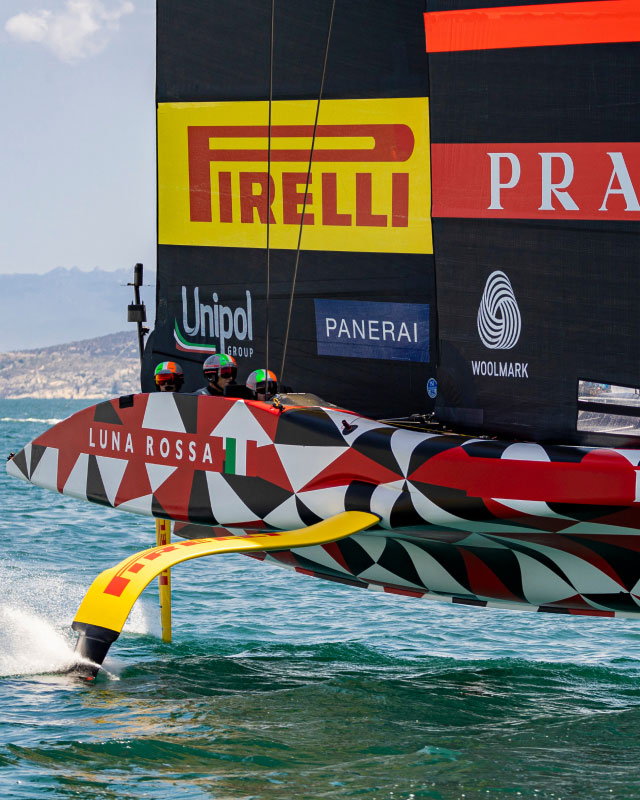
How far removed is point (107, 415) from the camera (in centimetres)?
627

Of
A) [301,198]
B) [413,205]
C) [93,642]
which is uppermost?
[301,198]

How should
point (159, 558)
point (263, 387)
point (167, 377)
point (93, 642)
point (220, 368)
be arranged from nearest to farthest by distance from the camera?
point (93, 642), point (159, 558), point (263, 387), point (220, 368), point (167, 377)

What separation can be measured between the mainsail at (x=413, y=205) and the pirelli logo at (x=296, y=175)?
0.01m

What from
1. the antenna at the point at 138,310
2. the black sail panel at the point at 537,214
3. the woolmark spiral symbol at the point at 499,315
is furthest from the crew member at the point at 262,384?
the antenna at the point at 138,310

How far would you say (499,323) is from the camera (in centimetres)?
538

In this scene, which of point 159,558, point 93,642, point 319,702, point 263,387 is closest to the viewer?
point 93,642

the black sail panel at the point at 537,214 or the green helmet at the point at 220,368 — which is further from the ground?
the black sail panel at the point at 537,214

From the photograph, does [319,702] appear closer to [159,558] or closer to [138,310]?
[159,558]

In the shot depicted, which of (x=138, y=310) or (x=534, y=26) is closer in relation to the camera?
(x=534, y=26)

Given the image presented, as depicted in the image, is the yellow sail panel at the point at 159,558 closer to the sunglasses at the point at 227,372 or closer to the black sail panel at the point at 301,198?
the sunglasses at the point at 227,372

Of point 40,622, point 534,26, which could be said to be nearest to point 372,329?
point 534,26

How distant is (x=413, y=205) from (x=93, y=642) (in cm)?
325

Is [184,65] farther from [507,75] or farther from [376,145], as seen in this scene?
[507,75]

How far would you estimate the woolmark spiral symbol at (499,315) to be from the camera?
532 cm
